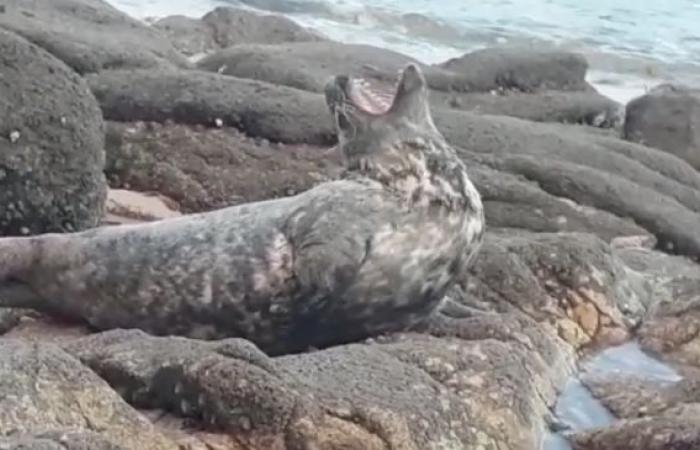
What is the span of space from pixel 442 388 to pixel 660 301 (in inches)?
104

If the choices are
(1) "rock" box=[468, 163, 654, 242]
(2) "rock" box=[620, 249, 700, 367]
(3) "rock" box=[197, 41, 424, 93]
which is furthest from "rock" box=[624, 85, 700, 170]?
(2) "rock" box=[620, 249, 700, 367]

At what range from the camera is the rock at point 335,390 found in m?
4.30

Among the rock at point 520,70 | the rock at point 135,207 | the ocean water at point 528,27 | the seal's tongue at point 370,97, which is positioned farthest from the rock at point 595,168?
the ocean water at point 528,27

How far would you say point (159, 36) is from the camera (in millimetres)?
12586

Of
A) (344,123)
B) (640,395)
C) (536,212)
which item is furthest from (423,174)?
(536,212)

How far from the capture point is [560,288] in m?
6.84

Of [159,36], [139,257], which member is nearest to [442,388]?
[139,257]

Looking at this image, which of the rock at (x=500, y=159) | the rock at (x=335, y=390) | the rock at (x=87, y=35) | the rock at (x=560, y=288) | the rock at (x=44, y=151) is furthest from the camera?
the rock at (x=87, y=35)

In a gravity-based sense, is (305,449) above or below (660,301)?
above

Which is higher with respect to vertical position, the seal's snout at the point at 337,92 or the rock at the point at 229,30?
the seal's snout at the point at 337,92

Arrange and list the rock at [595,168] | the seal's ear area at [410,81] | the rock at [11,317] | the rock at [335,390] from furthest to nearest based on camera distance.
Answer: the rock at [595,168], the seal's ear area at [410,81], the rock at [11,317], the rock at [335,390]

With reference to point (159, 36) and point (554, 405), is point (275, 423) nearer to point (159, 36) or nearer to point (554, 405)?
point (554, 405)

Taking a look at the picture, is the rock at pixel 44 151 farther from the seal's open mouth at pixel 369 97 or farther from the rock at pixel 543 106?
the rock at pixel 543 106

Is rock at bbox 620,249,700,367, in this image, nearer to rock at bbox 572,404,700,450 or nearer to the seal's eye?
rock at bbox 572,404,700,450
